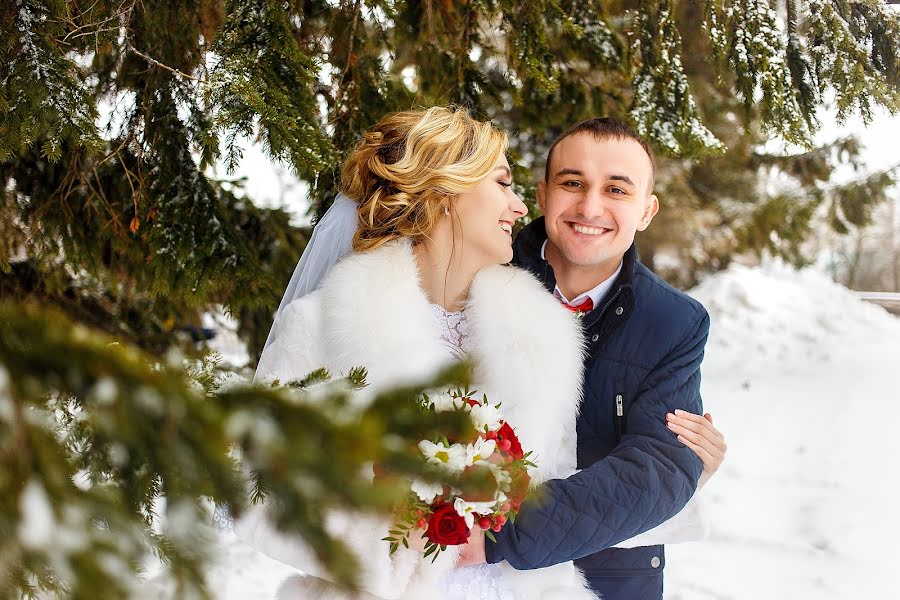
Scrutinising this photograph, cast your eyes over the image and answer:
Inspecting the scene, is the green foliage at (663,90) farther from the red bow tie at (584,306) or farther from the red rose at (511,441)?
the red rose at (511,441)

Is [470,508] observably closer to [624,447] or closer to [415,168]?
[624,447]

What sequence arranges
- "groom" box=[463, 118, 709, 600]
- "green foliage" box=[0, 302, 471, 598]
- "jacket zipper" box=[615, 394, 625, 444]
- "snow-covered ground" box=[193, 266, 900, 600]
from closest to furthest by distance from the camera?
"green foliage" box=[0, 302, 471, 598], "groom" box=[463, 118, 709, 600], "jacket zipper" box=[615, 394, 625, 444], "snow-covered ground" box=[193, 266, 900, 600]

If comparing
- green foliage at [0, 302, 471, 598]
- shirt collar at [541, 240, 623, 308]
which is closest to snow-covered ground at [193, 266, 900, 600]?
shirt collar at [541, 240, 623, 308]

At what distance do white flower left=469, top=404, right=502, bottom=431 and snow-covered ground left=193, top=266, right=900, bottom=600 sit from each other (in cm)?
128

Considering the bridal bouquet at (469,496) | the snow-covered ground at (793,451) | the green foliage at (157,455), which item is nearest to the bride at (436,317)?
the bridal bouquet at (469,496)

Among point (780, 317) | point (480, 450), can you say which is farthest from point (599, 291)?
point (780, 317)

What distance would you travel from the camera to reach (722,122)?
798cm

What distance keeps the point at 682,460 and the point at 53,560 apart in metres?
1.88

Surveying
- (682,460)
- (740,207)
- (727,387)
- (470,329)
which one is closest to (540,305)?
(470,329)

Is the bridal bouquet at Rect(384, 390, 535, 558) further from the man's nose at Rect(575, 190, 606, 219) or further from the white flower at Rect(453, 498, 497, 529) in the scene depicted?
the man's nose at Rect(575, 190, 606, 219)

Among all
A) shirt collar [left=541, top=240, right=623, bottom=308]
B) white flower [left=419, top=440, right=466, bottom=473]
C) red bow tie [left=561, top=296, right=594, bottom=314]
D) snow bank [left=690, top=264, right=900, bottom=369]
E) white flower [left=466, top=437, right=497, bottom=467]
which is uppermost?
snow bank [left=690, top=264, right=900, bottom=369]

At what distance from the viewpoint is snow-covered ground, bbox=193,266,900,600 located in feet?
15.7

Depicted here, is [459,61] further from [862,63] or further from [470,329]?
[862,63]

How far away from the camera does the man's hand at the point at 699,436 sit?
2285 mm
